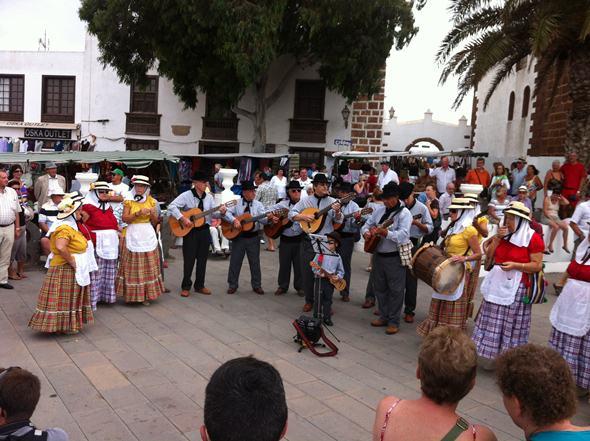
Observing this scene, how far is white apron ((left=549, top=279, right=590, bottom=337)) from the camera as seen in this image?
504cm

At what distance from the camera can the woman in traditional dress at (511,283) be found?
17.7ft

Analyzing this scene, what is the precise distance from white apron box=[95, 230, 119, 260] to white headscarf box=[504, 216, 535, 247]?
4945mm

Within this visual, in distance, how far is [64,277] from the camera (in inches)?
240

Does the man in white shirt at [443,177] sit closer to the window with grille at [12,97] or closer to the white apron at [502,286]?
the white apron at [502,286]

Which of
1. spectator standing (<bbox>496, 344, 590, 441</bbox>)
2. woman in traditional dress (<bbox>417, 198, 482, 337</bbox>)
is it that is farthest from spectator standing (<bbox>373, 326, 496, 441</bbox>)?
woman in traditional dress (<bbox>417, 198, 482, 337</bbox>)

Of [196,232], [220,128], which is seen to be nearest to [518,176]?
[196,232]

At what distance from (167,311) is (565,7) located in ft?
30.1

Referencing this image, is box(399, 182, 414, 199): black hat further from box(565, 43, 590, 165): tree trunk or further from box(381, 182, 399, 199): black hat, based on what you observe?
box(565, 43, 590, 165): tree trunk

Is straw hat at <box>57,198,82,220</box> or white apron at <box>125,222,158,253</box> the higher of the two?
straw hat at <box>57,198,82,220</box>

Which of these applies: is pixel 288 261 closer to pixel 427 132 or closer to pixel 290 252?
pixel 290 252

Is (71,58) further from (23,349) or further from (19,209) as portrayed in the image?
(23,349)

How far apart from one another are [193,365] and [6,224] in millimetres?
4509

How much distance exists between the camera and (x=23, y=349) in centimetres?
583

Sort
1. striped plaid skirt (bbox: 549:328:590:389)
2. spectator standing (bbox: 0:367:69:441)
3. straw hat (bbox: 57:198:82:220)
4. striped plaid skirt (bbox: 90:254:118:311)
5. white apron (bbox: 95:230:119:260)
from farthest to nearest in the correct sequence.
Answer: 1. striped plaid skirt (bbox: 90:254:118:311)
2. white apron (bbox: 95:230:119:260)
3. straw hat (bbox: 57:198:82:220)
4. striped plaid skirt (bbox: 549:328:590:389)
5. spectator standing (bbox: 0:367:69:441)
